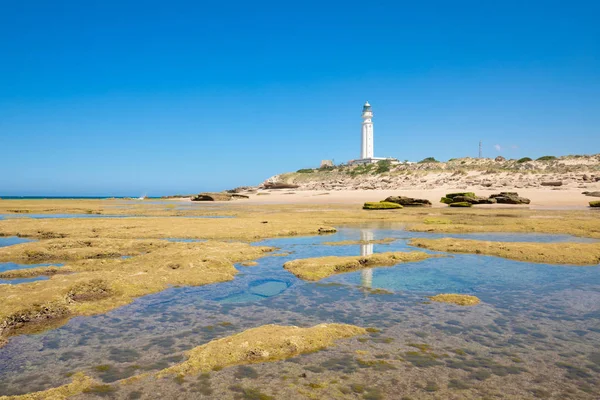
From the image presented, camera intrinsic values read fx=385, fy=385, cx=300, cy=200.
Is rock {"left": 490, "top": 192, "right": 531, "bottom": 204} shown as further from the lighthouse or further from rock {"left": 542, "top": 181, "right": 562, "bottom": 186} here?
the lighthouse

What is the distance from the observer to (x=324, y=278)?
35.4 ft

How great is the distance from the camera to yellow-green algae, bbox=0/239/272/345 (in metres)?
7.62

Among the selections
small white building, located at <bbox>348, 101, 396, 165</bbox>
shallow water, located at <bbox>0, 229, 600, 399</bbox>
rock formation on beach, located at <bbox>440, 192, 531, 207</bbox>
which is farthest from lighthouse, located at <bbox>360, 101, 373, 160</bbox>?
shallow water, located at <bbox>0, 229, 600, 399</bbox>

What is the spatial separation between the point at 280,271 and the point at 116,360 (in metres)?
6.15

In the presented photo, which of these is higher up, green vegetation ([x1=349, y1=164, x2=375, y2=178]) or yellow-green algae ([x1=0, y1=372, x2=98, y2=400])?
green vegetation ([x1=349, y1=164, x2=375, y2=178])

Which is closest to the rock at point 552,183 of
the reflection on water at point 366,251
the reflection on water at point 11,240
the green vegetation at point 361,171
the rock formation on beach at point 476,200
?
the rock formation on beach at point 476,200

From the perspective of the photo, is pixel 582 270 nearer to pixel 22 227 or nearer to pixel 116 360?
pixel 116 360

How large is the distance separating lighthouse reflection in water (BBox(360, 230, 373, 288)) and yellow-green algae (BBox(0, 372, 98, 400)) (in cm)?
655

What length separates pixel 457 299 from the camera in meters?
8.68

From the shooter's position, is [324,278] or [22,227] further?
[22,227]

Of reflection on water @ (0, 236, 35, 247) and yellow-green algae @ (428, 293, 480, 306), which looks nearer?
yellow-green algae @ (428, 293, 480, 306)

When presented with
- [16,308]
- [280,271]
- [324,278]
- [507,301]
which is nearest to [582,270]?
[507,301]

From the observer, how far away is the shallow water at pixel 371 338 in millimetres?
5109

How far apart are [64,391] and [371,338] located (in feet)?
15.0
